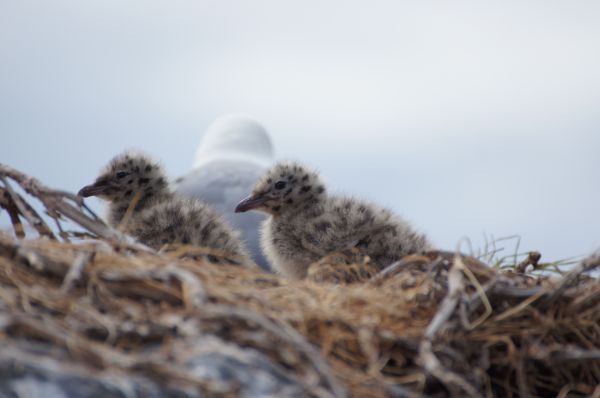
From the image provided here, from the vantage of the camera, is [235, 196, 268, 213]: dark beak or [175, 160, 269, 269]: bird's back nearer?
[235, 196, 268, 213]: dark beak

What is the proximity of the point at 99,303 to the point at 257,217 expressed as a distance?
4095 millimetres

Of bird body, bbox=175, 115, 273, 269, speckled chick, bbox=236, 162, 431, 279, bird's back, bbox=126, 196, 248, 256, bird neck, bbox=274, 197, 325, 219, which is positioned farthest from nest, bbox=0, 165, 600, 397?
bird body, bbox=175, 115, 273, 269

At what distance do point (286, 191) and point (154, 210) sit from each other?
433mm

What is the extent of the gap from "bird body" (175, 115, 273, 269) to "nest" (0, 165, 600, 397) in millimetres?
2375

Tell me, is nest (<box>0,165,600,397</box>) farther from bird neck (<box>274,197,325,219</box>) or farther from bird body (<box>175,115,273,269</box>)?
bird body (<box>175,115,273,269</box>)

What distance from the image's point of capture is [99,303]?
4.39 feet

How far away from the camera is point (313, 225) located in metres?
2.51

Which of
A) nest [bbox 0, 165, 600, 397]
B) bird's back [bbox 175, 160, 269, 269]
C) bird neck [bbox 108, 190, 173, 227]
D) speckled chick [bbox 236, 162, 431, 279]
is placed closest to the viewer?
nest [bbox 0, 165, 600, 397]

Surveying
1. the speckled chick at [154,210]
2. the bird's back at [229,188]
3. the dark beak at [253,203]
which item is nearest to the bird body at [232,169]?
the bird's back at [229,188]

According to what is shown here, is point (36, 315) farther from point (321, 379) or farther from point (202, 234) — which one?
point (202, 234)

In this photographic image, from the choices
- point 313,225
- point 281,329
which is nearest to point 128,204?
point 313,225

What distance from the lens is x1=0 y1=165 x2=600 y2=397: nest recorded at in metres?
1.17

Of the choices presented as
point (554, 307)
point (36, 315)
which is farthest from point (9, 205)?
point (554, 307)

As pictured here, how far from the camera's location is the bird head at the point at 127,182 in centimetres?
286
